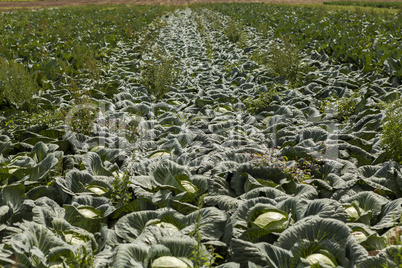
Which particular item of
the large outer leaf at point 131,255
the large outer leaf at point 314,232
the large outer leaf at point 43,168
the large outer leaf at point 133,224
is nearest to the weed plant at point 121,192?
the large outer leaf at point 133,224

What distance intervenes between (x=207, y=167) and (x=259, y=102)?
2.68 m

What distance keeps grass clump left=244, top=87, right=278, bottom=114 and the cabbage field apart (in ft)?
0.09

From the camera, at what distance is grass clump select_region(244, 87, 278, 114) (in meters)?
6.17

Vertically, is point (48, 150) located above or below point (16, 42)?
below


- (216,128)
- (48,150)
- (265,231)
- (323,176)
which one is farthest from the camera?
(216,128)

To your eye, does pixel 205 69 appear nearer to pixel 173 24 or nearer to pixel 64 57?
pixel 64 57

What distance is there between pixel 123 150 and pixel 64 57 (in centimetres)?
574

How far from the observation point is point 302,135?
4.53 m

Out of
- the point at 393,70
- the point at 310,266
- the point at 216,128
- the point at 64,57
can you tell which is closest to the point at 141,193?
the point at 310,266

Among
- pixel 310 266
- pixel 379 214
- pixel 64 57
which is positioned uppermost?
pixel 64 57

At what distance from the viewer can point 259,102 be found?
6.14 metres

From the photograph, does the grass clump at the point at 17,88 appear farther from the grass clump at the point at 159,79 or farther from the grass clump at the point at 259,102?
the grass clump at the point at 259,102

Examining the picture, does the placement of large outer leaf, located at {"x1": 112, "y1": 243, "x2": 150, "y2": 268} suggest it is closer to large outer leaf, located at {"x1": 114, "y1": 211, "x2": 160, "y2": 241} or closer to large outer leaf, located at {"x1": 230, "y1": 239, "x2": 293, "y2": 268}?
large outer leaf, located at {"x1": 114, "y1": 211, "x2": 160, "y2": 241}

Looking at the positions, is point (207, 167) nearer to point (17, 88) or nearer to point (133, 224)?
point (133, 224)
